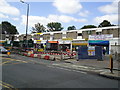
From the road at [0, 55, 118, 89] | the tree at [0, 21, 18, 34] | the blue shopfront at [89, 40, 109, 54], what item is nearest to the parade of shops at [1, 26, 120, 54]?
the blue shopfront at [89, 40, 109, 54]

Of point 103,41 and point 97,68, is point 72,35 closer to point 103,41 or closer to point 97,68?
point 103,41

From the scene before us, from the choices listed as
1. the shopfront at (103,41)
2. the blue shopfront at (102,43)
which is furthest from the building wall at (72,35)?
the blue shopfront at (102,43)

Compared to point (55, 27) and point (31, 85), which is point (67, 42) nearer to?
point (31, 85)

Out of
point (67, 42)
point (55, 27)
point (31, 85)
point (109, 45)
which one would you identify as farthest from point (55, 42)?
point (55, 27)

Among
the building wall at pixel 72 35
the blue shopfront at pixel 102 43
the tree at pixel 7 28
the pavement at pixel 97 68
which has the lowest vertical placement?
the pavement at pixel 97 68

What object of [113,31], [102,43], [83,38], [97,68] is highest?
[113,31]

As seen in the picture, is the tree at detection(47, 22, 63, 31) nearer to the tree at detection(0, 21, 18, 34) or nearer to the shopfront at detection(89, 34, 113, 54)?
the tree at detection(0, 21, 18, 34)

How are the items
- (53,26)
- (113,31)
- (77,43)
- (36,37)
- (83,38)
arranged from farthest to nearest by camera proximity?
(53,26) → (36,37) → (83,38) → (77,43) → (113,31)

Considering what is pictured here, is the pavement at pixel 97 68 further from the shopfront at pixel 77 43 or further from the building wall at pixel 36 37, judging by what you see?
the building wall at pixel 36 37

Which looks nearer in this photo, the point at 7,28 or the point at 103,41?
the point at 103,41

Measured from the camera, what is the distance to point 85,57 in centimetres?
1667

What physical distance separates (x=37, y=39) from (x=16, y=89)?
42.8m

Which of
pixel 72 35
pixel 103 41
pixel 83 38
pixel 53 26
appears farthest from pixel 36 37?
pixel 53 26

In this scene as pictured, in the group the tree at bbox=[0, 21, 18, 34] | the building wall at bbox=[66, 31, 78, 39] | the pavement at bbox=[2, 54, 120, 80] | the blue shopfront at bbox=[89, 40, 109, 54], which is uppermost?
the tree at bbox=[0, 21, 18, 34]
